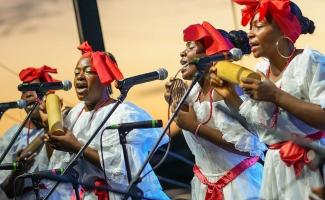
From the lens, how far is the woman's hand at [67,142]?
4008 mm

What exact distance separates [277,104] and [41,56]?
11.3 feet

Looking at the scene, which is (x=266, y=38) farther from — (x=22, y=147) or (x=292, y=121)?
(x=22, y=147)

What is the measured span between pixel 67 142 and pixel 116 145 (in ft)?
0.82

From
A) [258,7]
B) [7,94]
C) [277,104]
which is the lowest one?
[7,94]

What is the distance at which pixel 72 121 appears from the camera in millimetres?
4375

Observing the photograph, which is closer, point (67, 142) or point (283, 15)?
point (283, 15)

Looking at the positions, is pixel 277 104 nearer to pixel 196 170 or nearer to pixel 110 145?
pixel 196 170


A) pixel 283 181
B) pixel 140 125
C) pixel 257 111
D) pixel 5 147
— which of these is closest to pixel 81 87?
pixel 140 125

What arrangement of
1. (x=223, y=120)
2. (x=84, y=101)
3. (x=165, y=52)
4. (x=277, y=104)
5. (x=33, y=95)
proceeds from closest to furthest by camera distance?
(x=277, y=104), (x=223, y=120), (x=84, y=101), (x=33, y=95), (x=165, y=52)

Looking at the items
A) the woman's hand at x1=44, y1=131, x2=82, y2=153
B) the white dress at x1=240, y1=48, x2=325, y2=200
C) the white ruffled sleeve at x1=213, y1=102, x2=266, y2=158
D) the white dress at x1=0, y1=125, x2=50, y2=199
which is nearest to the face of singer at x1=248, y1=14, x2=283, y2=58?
A: the white dress at x1=240, y1=48, x2=325, y2=200

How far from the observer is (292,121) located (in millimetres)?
3131

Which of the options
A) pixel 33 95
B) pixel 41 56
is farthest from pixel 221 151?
pixel 41 56

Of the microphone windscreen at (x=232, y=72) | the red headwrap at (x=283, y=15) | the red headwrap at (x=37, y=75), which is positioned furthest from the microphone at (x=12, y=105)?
the red headwrap at (x=283, y=15)

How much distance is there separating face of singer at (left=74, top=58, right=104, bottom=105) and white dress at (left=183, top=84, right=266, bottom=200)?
25.1 inches
